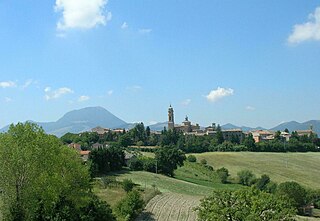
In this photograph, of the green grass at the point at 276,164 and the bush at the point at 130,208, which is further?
the green grass at the point at 276,164

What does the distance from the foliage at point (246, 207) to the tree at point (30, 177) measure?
464 inches

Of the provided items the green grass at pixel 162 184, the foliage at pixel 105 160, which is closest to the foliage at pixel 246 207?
the green grass at pixel 162 184

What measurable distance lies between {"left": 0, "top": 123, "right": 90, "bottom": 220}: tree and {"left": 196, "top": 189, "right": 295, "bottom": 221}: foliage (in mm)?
11773

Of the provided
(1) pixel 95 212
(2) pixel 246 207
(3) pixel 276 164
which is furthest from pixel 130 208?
(3) pixel 276 164

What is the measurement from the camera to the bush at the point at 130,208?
43062 millimetres

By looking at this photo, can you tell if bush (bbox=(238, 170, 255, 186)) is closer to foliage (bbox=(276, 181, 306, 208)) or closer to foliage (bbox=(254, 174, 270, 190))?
foliage (bbox=(254, 174, 270, 190))

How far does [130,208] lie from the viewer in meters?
43.5

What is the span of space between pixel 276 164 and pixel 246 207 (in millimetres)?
89731

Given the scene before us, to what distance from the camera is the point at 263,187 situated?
82.8 m

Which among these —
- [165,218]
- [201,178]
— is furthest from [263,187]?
[165,218]

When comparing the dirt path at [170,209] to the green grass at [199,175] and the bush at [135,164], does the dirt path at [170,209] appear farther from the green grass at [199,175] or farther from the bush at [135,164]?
the green grass at [199,175]

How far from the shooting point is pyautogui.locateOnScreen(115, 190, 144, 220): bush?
141 ft

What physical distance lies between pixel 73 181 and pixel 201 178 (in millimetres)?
56877

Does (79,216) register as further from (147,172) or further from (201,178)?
(201,178)
